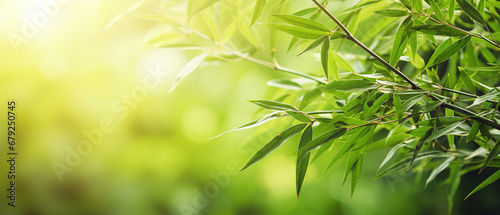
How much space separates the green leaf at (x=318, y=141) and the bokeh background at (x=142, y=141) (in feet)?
2.75

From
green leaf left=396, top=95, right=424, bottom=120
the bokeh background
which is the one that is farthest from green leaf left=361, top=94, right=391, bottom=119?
the bokeh background

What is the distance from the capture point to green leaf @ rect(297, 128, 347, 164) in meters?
0.36

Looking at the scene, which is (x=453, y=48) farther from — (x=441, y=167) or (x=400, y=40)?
(x=441, y=167)

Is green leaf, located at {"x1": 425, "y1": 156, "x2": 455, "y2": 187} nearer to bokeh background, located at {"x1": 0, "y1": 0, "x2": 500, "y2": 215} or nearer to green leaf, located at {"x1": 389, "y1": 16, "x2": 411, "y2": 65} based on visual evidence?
green leaf, located at {"x1": 389, "y1": 16, "x2": 411, "y2": 65}

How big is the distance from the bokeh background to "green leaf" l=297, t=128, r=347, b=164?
84 centimetres

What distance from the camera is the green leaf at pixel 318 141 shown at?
1.20 ft

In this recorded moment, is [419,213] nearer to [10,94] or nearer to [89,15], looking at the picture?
[89,15]

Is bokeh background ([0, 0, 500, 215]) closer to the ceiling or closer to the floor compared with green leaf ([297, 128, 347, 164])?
closer to the floor

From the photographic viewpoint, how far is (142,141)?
4.22 ft

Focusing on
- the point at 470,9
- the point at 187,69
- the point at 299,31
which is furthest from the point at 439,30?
the point at 187,69

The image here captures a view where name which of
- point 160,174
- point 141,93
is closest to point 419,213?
point 160,174

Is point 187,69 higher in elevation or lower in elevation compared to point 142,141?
higher

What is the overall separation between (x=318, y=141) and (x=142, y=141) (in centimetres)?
103

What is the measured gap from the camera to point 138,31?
1.30 m
